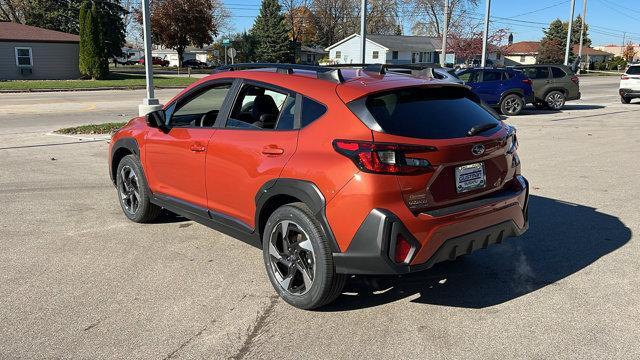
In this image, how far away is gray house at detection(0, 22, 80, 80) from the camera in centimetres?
3578

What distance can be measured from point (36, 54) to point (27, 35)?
1.45 m

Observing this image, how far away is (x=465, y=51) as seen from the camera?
77.6 m

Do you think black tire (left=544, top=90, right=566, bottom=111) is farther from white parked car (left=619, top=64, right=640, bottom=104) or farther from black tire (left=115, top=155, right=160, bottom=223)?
black tire (left=115, top=155, right=160, bottom=223)

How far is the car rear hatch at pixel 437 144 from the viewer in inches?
131

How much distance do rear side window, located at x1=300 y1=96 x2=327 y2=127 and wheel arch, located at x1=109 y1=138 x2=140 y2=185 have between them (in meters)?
2.41

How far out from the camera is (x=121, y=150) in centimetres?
586

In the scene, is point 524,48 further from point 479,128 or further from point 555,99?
point 479,128

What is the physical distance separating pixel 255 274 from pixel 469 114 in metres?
2.13

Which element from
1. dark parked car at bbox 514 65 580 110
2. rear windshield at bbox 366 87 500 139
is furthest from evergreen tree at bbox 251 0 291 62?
rear windshield at bbox 366 87 500 139

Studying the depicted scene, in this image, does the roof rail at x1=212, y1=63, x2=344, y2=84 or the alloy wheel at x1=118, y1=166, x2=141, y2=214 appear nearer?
the roof rail at x1=212, y1=63, x2=344, y2=84

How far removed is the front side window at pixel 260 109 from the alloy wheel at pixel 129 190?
1812 mm

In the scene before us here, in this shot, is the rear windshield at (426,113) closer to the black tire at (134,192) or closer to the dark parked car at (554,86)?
the black tire at (134,192)

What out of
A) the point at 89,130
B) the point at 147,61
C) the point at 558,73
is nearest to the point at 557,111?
the point at 558,73

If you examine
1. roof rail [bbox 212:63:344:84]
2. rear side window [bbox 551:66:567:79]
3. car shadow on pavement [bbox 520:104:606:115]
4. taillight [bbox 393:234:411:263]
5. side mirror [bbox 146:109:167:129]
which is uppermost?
rear side window [bbox 551:66:567:79]
